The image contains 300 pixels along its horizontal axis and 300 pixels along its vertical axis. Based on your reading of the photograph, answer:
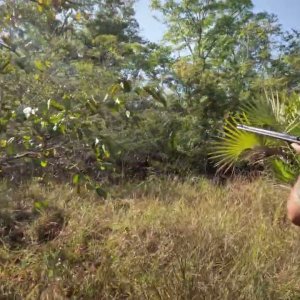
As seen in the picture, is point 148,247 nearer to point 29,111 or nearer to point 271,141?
point 271,141

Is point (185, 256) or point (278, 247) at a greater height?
point (278, 247)

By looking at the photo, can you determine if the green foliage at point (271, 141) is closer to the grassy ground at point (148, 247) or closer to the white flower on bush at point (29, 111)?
the grassy ground at point (148, 247)

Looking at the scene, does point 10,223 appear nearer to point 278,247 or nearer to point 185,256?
point 185,256

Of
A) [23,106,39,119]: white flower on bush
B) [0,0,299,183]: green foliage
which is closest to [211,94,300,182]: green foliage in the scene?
[0,0,299,183]: green foliage

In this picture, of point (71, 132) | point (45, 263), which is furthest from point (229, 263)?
point (71, 132)

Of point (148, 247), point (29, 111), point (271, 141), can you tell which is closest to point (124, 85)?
point (29, 111)

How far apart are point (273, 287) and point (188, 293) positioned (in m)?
0.68

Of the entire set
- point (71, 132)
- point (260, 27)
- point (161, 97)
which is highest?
point (260, 27)

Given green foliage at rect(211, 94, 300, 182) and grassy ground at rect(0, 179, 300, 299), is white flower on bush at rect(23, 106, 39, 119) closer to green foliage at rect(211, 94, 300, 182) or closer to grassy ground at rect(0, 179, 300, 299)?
grassy ground at rect(0, 179, 300, 299)

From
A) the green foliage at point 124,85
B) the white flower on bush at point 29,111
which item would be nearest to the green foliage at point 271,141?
the green foliage at point 124,85

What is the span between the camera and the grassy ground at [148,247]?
321cm

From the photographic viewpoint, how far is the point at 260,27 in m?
12.8

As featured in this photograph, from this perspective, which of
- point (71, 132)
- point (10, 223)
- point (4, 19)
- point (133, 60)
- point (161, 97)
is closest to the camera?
point (161, 97)

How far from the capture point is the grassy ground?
3.21 meters
